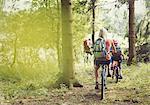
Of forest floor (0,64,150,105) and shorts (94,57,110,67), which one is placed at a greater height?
shorts (94,57,110,67)

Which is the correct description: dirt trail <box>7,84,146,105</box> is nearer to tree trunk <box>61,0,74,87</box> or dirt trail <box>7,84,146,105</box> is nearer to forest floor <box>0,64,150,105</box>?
forest floor <box>0,64,150,105</box>

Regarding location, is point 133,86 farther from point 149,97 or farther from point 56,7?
point 56,7

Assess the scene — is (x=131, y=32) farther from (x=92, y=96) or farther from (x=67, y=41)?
(x=92, y=96)

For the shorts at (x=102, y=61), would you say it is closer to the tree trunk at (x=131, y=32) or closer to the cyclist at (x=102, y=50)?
the cyclist at (x=102, y=50)

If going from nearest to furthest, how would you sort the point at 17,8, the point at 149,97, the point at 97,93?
the point at 149,97 < the point at 97,93 < the point at 17,8

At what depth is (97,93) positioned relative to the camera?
1199cm

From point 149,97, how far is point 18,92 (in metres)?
3.87

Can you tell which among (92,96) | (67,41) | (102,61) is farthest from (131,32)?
(92,96)

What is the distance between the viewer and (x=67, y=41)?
1327 centimetres

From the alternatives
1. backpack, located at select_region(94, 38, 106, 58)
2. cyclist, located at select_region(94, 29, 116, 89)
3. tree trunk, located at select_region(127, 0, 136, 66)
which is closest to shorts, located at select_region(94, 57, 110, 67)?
cyclist, located at select_region(94, 29, 116, 89)

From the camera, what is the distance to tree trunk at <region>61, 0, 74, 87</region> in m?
13.2

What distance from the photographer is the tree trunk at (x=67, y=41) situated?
43.4 feet

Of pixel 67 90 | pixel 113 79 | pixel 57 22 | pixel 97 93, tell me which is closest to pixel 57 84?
pixel 67 90

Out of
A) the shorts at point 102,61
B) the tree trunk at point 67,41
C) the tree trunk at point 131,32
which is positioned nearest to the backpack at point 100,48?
the shorts at point 102,61
